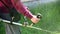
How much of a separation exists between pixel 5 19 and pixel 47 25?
24.2 inches

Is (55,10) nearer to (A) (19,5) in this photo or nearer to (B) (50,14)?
(B) (50,14)

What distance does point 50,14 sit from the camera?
5.85 ft

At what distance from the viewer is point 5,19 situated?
1.26 metres

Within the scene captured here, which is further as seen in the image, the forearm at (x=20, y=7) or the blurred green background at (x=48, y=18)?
the blurred green background at (x=48, y=18)

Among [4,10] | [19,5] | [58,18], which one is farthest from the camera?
[58,18]

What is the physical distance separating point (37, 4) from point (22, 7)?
23.2 inches

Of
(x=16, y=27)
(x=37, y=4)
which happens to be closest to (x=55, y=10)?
(x=37, y=4)

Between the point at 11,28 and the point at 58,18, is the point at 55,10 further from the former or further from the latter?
the point at 11,28

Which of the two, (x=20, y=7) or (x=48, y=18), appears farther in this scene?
(x=48, y=18)

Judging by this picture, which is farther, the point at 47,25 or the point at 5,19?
the point at 47,25

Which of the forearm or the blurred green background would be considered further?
the blurred green background

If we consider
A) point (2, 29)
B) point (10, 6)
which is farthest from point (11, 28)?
point (2, 29)

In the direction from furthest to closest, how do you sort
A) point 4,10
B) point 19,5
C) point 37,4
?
1. point 37,4
2. point 4,10
3. point 19,5

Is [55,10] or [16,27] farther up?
[55,10]
